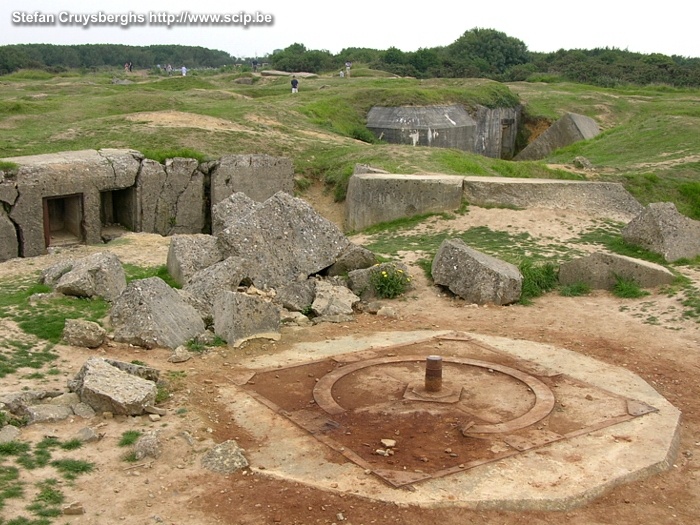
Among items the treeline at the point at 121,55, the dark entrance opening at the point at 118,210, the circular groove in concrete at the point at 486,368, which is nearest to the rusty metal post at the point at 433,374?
the circular groove in concrete at the point at 486,368

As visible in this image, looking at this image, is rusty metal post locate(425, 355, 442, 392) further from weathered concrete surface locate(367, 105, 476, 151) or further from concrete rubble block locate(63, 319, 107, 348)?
weathered concrete surface locate(367, 105, 476, 151)

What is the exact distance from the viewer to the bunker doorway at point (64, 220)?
15031 millimetres

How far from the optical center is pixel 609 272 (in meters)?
11.8

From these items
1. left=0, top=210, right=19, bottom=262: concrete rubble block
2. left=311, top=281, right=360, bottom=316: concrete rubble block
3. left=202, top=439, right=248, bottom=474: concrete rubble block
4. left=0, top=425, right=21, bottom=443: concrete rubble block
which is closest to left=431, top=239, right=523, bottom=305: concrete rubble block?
left=311, top=281, right=360, bottom=316: concrete rubble block

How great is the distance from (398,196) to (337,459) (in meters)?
9.56

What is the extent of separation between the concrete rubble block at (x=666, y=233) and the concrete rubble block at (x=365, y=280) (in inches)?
149

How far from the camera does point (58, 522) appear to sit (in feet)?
18.4

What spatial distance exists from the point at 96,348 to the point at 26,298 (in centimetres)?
181

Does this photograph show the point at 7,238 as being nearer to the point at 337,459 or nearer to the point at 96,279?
the point at 96,279

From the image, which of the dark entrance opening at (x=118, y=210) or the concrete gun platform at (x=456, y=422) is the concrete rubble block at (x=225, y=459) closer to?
the concrete gun platform at (x=456, y=422)

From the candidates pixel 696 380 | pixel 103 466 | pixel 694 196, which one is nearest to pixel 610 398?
pixel 696 380

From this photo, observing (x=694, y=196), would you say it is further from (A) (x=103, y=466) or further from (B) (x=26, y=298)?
(A) (x=103, y=466)

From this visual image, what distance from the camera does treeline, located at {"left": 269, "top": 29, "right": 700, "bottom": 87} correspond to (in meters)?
54.5

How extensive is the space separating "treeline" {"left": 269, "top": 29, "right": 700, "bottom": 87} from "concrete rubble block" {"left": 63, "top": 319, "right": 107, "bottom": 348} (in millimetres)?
46800
